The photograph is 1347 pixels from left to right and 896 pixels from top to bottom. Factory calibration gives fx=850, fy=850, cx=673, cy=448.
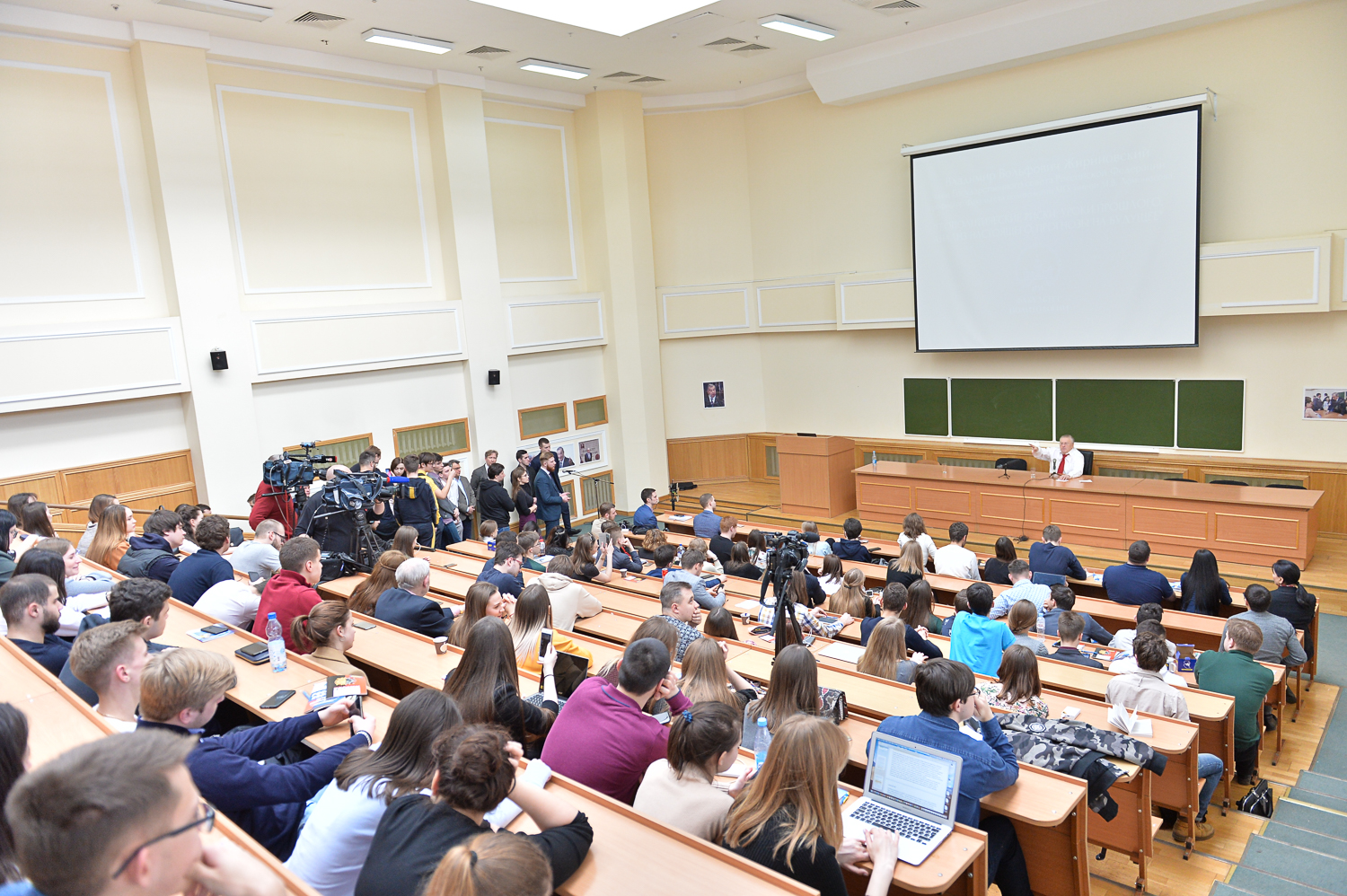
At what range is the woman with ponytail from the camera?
4.18m

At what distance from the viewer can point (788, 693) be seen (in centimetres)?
353

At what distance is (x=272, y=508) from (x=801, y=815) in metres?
6.71

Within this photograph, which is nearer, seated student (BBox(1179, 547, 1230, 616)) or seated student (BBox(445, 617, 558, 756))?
seated student (BBox(445, 617, 558, 756))

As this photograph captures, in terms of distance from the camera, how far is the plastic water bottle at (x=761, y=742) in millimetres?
3333

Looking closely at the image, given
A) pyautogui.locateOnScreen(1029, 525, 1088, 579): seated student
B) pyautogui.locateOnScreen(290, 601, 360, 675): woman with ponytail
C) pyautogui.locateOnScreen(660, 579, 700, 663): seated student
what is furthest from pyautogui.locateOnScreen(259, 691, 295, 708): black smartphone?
pyautogui.locateOnScreen(1029, 525, 1088, 579): seated student

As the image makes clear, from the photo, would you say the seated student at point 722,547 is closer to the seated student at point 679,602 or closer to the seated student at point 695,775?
the seated student at point 679,602

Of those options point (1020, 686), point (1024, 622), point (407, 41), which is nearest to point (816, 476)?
point (1024, 622)

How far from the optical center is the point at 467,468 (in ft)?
39.3

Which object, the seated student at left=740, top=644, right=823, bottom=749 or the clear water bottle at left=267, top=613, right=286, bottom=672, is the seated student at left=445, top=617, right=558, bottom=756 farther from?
the clear water bottle at left=267, top=613, right=286, bottom=672

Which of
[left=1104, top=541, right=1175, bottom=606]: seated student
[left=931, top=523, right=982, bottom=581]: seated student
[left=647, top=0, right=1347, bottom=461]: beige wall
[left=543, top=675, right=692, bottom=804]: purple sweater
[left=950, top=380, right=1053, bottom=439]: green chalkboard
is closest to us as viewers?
[left=543, top=675, right=692, bottom=804]: purple sweater

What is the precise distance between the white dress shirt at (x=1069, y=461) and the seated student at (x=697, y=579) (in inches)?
228

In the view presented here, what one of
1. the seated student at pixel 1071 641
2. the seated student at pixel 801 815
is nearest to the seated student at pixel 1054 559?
the seated student at pixel 1071 641

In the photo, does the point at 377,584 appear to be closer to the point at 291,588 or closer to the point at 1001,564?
the point at 291,588

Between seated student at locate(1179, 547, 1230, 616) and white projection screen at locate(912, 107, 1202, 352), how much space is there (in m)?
4.27
